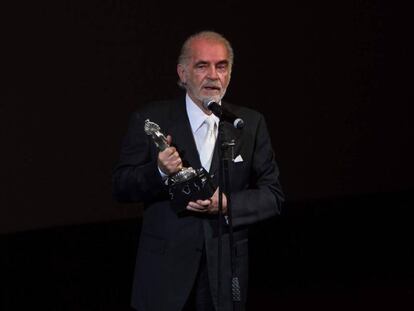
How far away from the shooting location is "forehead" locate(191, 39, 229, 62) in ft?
7.29

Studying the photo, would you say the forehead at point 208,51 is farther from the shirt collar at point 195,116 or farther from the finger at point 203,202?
the finger at point 203,202

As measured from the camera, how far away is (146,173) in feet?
7.02

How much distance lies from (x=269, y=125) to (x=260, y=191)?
279 centimetres

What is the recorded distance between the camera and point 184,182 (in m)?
2.04

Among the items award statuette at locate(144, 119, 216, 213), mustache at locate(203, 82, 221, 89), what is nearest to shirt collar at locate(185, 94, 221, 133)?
mustache at locate(203, 82, 221, 89)

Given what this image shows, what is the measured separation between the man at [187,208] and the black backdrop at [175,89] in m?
2.19

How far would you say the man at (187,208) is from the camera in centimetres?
219

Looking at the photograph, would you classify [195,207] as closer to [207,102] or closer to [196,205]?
[196,205]

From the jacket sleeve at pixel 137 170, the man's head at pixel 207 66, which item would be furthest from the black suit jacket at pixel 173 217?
the man's head at pixel 207 66

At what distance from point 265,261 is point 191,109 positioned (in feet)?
8.53

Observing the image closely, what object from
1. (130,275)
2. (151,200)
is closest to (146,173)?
(151,200)

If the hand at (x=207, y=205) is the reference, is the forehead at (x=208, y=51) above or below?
above

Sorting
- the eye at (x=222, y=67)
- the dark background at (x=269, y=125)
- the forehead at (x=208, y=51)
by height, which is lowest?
the dark background at (x=269, y=125)

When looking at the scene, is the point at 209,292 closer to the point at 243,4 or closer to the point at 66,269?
the point at 66,269
